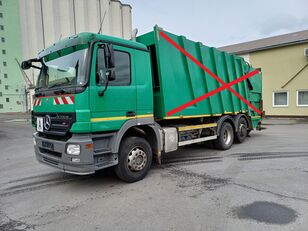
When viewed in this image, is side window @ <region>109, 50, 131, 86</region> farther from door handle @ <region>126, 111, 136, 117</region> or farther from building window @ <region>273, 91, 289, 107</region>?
building window @ <region>273, 91, 289, 107</region>

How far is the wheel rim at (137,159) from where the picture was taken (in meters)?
4.29

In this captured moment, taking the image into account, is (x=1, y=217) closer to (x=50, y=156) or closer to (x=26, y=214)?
(x=26, y=214)

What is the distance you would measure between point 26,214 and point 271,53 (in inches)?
774

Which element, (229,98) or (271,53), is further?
(271,53)

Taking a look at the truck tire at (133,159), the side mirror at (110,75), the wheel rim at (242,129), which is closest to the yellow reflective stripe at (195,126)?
the truck tire at (133,159)

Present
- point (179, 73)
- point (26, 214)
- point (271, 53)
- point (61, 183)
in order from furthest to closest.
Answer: point (271, 53) → point (179, 73) → point (61, 183) → point (26, 214)

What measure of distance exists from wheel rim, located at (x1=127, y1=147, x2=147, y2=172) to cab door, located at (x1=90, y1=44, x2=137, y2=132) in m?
0.67

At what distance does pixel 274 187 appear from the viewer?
156 inches

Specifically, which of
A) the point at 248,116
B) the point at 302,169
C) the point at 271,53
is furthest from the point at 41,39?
the point at 302,169

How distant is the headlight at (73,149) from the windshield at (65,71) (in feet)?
3.35

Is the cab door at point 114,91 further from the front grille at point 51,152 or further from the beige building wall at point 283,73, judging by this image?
the beige building wall at point 283,73

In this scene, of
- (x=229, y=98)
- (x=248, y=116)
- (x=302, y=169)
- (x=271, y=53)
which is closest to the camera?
(x=302, y=169)

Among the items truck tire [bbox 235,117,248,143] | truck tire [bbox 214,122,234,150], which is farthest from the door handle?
truck tire [bbox 235,117,248,143]

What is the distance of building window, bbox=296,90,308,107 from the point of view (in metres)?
16.3
